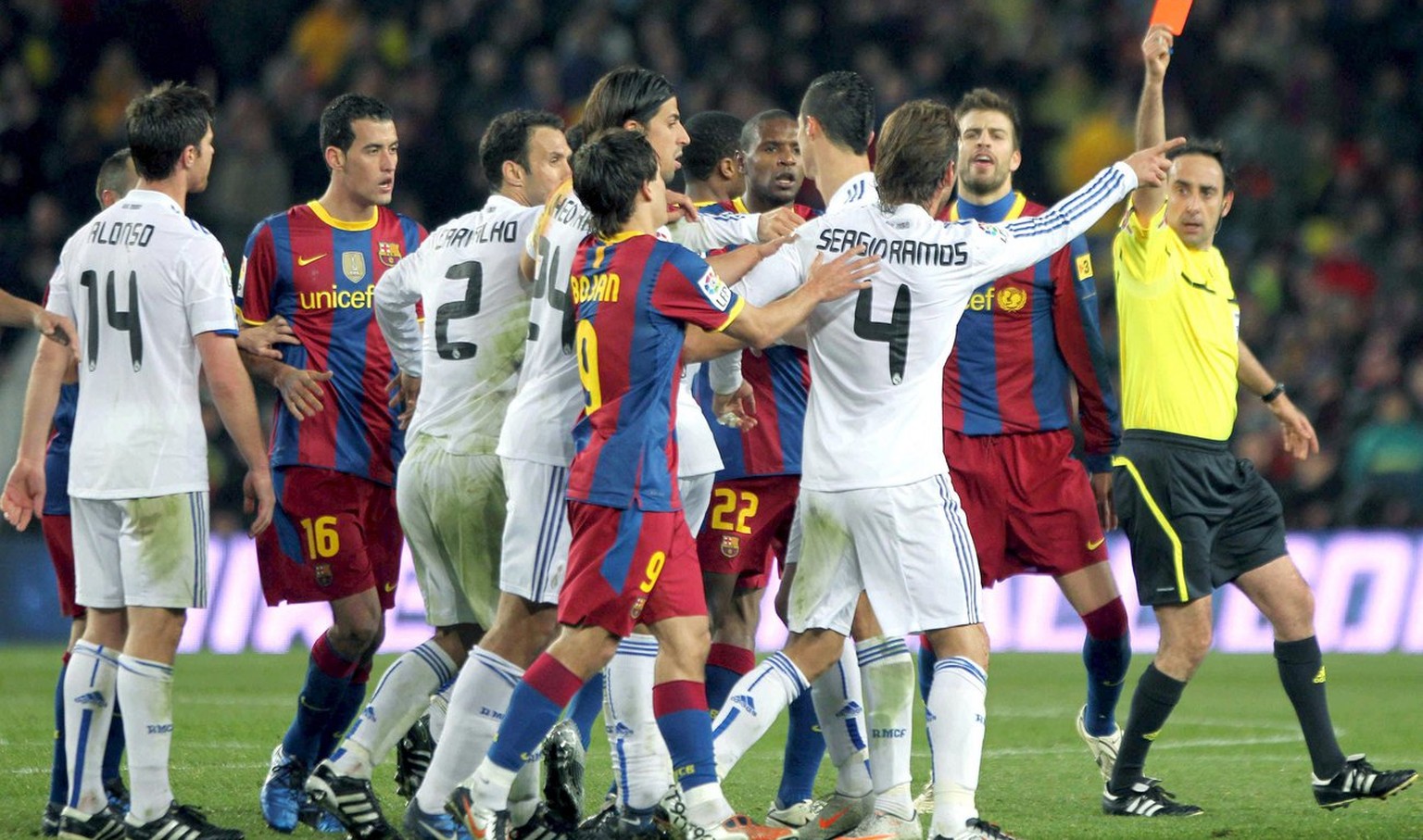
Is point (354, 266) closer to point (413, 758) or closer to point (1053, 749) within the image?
point (413, 758)

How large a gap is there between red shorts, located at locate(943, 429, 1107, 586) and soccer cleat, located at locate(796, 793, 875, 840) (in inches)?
46.3

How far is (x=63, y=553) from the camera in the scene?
295 inches

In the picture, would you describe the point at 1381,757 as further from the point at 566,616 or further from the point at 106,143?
the point at 106,143

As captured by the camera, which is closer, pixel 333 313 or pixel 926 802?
pixel 926 802

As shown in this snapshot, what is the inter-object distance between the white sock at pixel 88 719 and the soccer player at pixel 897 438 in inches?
82.4

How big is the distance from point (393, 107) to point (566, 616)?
1304 cm

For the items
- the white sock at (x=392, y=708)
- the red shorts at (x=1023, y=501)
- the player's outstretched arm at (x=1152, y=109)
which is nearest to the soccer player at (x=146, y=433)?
the white sock at (x=392, y=708)

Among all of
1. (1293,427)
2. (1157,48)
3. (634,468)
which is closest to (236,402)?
(634,468)

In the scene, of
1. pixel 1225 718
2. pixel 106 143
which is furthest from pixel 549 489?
pixel 106 143

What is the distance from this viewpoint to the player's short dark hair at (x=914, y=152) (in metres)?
5.81

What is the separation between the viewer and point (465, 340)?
6477mm

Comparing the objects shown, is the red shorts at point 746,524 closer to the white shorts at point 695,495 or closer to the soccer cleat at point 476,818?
the white shorts at point 695,495

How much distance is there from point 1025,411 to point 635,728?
2.15 m

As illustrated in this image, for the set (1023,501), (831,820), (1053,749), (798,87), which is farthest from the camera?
(798,87)
